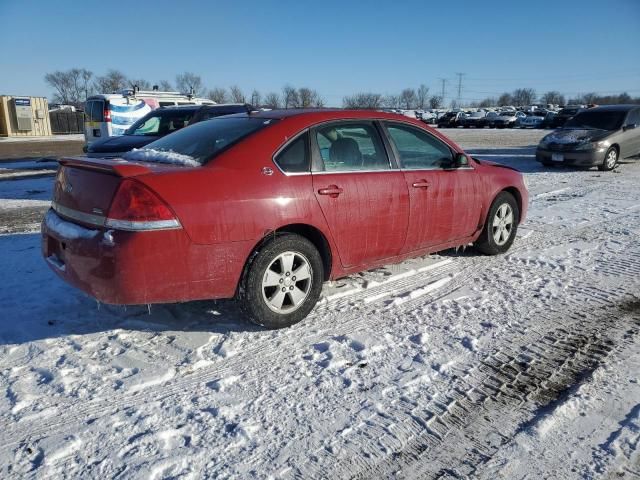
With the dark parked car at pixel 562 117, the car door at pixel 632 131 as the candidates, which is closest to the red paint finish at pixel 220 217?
the car door at pixel 632 131

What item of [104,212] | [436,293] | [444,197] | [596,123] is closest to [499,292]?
[436,293]

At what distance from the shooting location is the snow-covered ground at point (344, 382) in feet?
7.98

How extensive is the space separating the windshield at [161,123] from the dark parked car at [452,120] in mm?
40012

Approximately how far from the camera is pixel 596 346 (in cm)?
357

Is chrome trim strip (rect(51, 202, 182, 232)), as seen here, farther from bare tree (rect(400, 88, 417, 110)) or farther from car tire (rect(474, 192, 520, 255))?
bare tree (rect(400, 88, 417, 110))

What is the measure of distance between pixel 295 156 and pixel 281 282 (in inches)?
37.4

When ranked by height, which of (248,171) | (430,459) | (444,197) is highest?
(248,171)

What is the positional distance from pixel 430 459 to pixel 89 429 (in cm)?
172

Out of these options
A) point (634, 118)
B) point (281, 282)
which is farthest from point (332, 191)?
point (634, 118)

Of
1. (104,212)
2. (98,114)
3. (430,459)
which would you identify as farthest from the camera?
(98,114)

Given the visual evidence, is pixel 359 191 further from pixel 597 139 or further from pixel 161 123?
pixel 597 139

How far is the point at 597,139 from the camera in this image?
13109mm

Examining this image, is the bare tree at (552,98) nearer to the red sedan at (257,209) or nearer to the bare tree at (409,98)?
the bare tree at (409,98)

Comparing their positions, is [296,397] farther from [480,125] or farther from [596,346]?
[480,125]
